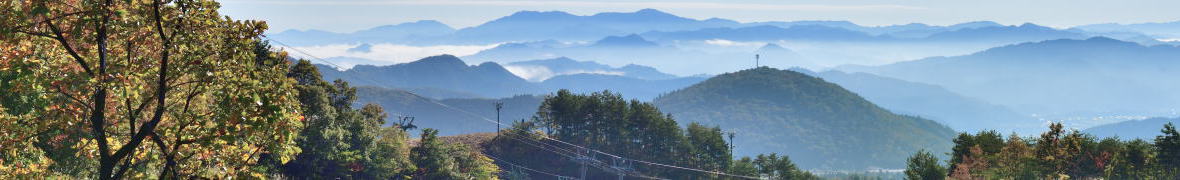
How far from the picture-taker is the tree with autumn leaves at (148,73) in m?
12.4

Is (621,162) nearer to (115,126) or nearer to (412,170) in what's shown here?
(412,170)

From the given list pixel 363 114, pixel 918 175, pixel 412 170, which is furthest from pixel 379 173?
pixel 918 175

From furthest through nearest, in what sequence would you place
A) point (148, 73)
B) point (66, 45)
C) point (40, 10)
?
point (148, 73)
point (66, 45)
point (40, 10)

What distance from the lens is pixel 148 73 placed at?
12820mm

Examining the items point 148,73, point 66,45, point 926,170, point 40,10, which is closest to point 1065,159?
point 926,170

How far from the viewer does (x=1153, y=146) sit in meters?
84.1

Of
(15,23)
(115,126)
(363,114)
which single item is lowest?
(115,126)

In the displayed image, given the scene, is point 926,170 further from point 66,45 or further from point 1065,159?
point 66,45

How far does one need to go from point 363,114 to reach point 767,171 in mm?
81592

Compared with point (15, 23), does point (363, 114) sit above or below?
above

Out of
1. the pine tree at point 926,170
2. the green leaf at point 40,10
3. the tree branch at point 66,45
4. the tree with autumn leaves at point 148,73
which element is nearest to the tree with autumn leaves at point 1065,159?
the pine tree at point 926,170

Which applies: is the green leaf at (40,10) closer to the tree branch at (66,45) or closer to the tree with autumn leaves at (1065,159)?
the tree branch at (66,45)

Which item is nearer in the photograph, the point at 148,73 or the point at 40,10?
the point at 40,10

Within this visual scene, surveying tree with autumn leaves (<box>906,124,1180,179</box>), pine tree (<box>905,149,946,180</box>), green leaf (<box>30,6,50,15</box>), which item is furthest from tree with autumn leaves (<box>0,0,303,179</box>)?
tree with autumn leaves (<box>906,124,1180,179</box>)
